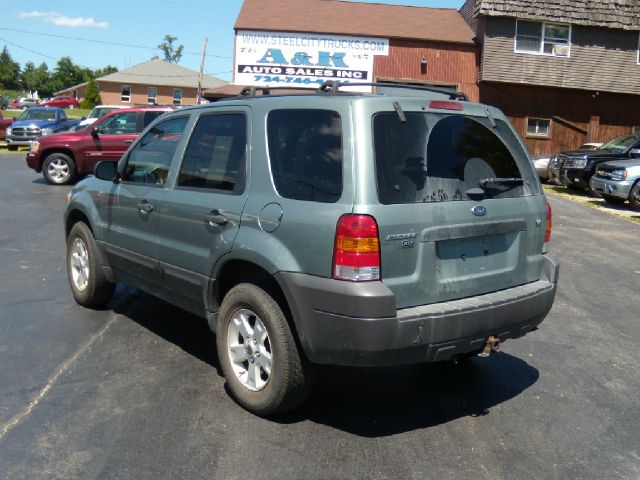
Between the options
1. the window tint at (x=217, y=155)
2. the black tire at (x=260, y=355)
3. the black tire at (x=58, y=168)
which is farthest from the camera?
the black tire at (x=58, y=168)

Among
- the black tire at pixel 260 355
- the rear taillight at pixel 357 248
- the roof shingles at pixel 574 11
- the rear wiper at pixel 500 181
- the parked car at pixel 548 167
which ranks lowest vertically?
the black tire at pixel 260 355

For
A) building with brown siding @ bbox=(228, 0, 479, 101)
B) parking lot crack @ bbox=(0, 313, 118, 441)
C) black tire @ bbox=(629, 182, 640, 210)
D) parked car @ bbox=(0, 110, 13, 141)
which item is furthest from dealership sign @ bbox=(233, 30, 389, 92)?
parking lot crack @ bbox=(0, 313, 118, 441)

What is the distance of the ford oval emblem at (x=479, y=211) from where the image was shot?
4020 mm

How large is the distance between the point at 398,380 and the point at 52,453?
7.66 ft

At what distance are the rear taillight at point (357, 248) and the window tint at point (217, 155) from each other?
37.5 inches

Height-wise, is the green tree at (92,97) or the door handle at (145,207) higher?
the green tree at (92,97)

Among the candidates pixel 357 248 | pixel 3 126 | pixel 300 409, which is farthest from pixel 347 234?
pixel 3 126

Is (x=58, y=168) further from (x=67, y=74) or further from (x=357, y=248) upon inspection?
(x=67, y=74)

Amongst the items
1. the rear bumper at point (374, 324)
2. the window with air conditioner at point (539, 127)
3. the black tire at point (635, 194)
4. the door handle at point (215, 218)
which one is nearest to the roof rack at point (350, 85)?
the door handle at point (215, 218)

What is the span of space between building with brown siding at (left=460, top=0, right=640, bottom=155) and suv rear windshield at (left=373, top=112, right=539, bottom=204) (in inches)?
995

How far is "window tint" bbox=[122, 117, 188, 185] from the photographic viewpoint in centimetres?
→ 514

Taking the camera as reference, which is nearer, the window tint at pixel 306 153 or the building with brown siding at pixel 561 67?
the window tint at pixel 306 153

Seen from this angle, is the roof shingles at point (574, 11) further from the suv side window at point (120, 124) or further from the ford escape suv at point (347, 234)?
the ford escape suv at point (347, 234)

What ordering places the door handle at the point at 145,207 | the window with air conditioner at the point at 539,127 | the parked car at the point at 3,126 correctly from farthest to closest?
→ the window with air conditioner at the point at 539,127
the parked car at the point at 3,126
the door handle at the point at 145,207
